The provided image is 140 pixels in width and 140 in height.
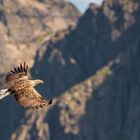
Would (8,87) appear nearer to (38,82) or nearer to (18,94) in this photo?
(18,94)

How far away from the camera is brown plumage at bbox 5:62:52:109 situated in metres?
54.5

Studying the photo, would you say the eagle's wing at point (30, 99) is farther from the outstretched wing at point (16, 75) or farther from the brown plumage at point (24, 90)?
the outstretched wing at point (16, 75)

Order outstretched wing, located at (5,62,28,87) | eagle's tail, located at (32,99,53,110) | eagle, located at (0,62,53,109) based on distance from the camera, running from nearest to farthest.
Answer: eagle's tail, located at (32,99,53,110) → eagle, located at (0,62,53,109) → outstretched wing, located at (5,62,28,87)

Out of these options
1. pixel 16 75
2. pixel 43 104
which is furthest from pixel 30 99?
pixel 16 75

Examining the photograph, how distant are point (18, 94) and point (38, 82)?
21.8 ft

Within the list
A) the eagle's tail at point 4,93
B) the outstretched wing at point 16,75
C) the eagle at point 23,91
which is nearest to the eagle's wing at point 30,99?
the eagle at point 23,91

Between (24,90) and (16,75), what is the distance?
6579 millimetres

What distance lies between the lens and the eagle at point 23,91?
179 ft

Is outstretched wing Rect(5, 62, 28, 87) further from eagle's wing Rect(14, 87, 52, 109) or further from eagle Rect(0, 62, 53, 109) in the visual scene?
eagle's wing Rect(14, 87, 52, 109)

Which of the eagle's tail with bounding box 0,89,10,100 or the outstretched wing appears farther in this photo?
the outstretched wing

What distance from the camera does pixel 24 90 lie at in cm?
5819

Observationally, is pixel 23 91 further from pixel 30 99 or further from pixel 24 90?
pixel 30 99

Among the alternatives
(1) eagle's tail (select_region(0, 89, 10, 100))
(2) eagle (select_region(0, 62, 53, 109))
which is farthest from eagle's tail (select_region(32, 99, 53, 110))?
(1) eagle's tail (select_region(0, 89, 10, 100))

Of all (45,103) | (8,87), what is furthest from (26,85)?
(45,103)
